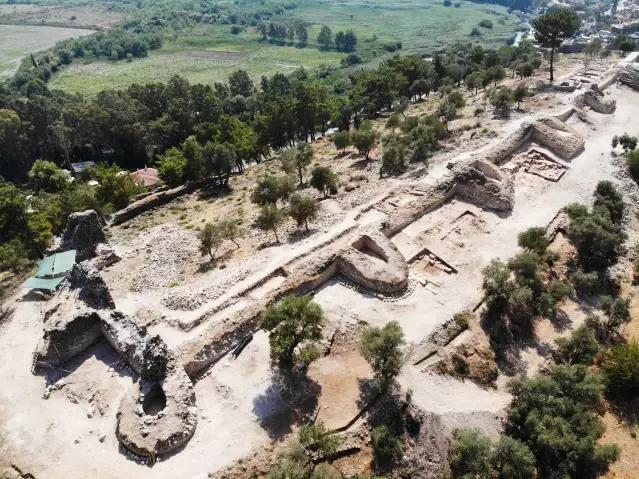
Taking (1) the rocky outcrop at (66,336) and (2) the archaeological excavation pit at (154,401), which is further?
(1) the rocky outcrop at (66,336)

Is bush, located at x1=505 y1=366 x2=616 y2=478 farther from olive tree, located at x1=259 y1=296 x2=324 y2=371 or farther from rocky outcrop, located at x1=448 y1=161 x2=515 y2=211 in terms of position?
rocky outcrop, located at x1=448 y1=161 x2=515 y2=211

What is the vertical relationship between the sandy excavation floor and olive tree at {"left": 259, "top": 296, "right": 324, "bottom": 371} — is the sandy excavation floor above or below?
below

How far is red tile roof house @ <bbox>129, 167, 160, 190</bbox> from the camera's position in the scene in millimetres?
62797

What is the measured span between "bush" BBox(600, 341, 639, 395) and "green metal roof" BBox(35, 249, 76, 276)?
39612 mm

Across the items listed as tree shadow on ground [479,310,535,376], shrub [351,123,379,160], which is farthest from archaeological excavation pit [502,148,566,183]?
tree shadow on ground [479,310,535,376]

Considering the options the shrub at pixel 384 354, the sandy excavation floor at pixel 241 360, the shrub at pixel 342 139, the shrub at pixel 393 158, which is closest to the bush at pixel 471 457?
the sandy excavation floor at pixel 241 360

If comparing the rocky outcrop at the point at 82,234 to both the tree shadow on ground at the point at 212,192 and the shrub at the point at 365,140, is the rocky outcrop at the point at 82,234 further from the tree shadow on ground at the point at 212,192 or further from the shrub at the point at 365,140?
the shrub at the point at 365,140

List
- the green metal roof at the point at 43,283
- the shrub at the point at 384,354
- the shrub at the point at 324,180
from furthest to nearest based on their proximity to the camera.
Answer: the shrub at the point at 324,180 < the green metal roof at the point at 43,283 < the shrub at the point at 384,354

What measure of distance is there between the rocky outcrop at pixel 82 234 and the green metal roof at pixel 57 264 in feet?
6.45

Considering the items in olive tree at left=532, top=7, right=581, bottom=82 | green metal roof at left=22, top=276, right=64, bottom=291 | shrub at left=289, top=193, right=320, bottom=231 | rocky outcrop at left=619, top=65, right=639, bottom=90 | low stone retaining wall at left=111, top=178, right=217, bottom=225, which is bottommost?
low stone retaining wall at left=111, top=178, right=217, bottom=225

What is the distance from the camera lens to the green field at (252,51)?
129m

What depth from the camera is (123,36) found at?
163875mm

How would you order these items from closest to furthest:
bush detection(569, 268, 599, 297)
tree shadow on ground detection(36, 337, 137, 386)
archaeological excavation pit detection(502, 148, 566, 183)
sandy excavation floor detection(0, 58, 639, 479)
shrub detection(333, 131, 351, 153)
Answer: sandy excavation floor detection(0, 58, 639, 479) < tree shadow on ground detection(36, 337, 137, 386) < bush detection(569, 268, 599, 297) < archaeological excavation pit detection(502, 148, 566, 183) < shrub detection(333, 131, 351, 153)

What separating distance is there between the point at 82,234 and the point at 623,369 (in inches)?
1655
